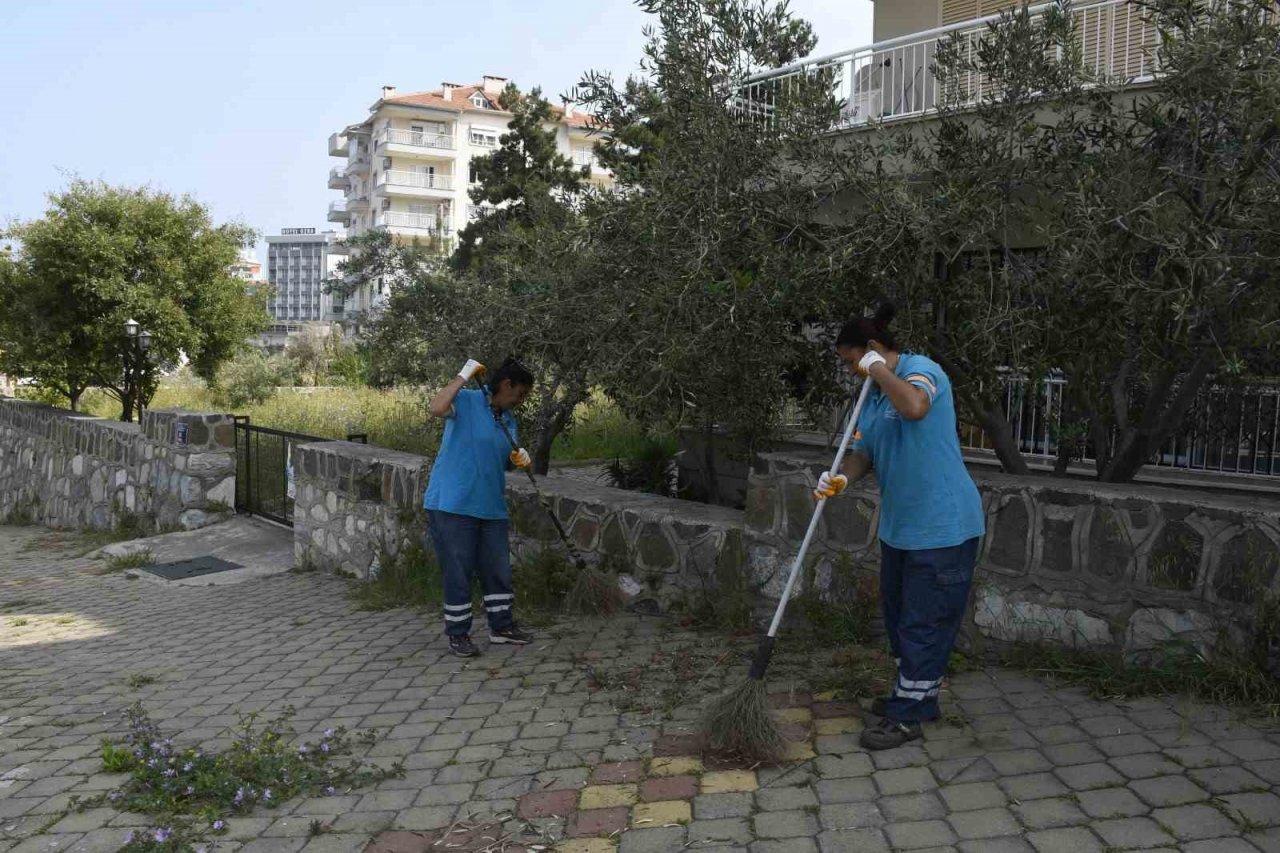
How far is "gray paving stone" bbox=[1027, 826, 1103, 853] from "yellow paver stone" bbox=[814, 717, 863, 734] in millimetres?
955

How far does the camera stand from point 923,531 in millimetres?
3705

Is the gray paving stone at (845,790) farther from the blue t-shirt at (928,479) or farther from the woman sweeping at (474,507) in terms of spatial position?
the woman sweeping at (474,507)

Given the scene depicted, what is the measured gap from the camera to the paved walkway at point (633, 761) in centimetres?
312

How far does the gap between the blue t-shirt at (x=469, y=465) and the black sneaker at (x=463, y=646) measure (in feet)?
2.07

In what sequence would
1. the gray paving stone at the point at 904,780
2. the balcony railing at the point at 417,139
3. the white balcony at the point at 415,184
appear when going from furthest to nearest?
the white balcony at the point at 415,184 < the balcony railing at the point at 417,139 < the gray paving stone at the point at 904,780

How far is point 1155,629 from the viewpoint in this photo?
4066 millimetres

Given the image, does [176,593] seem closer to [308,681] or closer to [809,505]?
[308,681]

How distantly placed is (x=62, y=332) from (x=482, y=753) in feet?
44.4

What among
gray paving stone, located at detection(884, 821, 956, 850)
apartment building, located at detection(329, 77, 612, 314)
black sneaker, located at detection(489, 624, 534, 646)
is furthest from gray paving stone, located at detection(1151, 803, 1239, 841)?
apartment building, located at detection(329, 77, 612, 314)

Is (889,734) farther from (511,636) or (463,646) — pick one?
(463,646)

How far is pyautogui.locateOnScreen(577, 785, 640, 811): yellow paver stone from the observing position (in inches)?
136

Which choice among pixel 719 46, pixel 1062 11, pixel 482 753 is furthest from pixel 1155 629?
pixel 719 46

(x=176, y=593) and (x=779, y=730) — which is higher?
(x=779, y=730)

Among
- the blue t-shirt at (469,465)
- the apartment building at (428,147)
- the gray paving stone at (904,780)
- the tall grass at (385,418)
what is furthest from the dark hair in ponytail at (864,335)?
the apartment building at (428,147)
